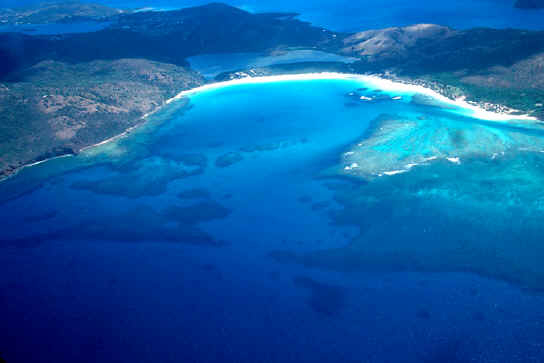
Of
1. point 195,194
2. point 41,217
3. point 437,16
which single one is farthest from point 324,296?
point 437,16

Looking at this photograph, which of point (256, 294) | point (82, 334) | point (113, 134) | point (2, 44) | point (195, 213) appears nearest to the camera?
point (82, 334)

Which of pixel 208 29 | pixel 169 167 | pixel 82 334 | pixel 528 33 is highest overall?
pixel 208 29

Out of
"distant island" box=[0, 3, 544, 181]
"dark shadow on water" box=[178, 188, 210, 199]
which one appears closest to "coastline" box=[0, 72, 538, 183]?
"distant island" box=[0, 3, 544, 181]

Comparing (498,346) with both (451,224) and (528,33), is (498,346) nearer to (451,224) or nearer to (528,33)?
(451,224)

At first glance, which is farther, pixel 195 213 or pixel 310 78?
pixel 310 78

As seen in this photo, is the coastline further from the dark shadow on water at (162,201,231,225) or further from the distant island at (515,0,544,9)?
the distant island at (515,0,544,9)

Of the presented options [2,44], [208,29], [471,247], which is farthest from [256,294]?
[208,29]
